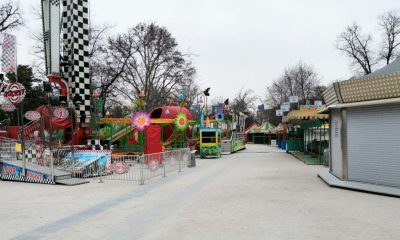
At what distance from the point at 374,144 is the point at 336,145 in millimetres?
2165

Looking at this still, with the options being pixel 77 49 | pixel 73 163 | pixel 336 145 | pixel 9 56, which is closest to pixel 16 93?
pixel 9 56

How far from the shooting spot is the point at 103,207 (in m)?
9.00

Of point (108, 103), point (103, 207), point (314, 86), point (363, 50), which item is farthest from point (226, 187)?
point (314, 86)

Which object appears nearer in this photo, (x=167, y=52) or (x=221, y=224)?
(x=221, y=224)

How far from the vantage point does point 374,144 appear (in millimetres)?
11367

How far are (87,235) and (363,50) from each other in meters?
41.4

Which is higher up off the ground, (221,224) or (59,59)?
(59,59)

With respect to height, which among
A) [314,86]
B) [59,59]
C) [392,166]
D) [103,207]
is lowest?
[103,207]

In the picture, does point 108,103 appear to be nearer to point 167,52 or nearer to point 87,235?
point 167,52

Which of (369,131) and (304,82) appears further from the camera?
(304,82)

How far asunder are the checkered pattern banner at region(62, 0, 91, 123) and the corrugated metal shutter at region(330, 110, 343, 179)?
10605mm

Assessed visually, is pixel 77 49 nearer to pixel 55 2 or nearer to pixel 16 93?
pixel 55 2

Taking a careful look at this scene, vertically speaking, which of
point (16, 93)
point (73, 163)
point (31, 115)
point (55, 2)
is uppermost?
point (55, 2)

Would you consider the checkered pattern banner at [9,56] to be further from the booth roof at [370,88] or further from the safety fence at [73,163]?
the booth roof at [370,88]
